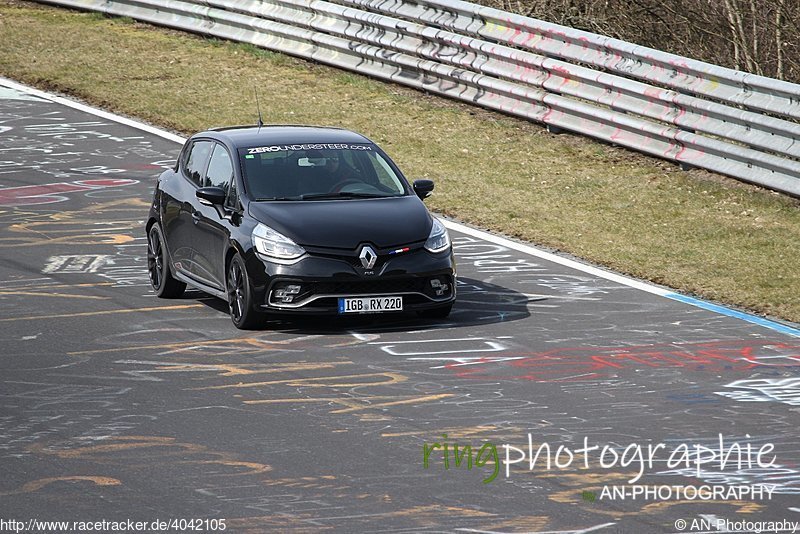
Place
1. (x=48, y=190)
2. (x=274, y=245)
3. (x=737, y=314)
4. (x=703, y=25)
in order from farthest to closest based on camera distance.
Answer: (x=703, y=25) → (x=48, y=190) → (x=737, y=314) → (x=274, y=245)

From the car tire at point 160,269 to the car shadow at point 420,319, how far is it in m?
0.37

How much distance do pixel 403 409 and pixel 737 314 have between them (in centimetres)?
431

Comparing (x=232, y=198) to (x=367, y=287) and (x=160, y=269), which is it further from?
(x=367, y=287)

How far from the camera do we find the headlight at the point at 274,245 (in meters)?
12.4

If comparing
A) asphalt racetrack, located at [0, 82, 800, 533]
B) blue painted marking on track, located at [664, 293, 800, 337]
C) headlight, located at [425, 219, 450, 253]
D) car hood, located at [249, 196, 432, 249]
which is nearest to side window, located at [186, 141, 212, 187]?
asphalt racetrack, located at [0, 82, 800, 533]

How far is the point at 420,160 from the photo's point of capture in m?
20.0

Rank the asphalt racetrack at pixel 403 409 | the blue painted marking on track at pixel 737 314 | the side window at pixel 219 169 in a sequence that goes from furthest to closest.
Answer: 1. the side window at pixel 219 169
2. the blue painted marking on track at pixel 737 314
3. the asphalt racetrack at pixel 403 409

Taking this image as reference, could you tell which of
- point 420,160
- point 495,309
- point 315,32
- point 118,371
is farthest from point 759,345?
point 315,32

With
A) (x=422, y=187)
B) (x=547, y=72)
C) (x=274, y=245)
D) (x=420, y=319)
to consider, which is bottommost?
(x=420, y=319)

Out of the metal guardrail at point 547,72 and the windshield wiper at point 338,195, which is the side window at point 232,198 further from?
the metal guardrail at point 547,72

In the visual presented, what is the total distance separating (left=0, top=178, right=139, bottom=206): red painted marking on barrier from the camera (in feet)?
58.9

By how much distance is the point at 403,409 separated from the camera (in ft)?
32.8

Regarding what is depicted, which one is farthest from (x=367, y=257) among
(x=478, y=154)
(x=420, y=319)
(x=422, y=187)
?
(x=478, y=154)

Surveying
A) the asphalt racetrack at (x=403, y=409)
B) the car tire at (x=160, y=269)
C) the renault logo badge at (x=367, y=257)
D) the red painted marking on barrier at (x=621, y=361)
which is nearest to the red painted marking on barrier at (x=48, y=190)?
the asphalt racetrack at (x=403, y=409)
